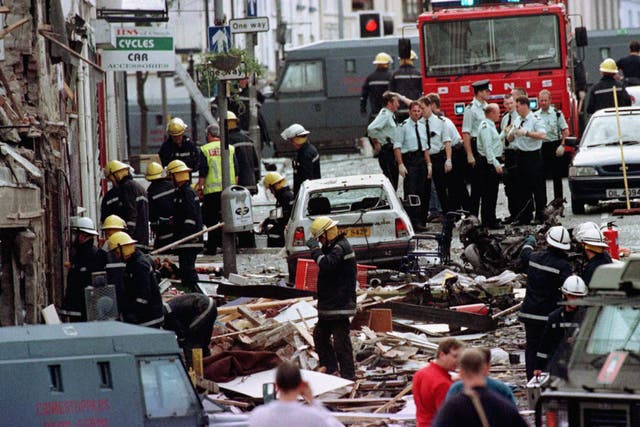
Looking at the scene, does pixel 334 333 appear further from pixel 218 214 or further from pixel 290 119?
pixel 290 119

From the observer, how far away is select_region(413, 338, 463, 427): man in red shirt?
436 inches

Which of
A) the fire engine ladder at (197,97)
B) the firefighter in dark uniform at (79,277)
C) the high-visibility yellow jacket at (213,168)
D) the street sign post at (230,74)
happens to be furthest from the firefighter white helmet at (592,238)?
the fire engine ladder at (197,97)

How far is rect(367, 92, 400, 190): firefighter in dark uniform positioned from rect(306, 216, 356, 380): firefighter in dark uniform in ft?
31.5

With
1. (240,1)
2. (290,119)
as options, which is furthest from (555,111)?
(240,1)

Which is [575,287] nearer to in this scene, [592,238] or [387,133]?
[592,238]

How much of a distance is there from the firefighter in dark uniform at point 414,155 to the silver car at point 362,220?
3518 mm

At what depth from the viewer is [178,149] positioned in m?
24.1

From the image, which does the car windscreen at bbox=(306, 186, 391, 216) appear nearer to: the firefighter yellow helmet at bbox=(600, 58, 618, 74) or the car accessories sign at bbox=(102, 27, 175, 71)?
the car accessories sign at bbox=(102, 27, 175, 71)

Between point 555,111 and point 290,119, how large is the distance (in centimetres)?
1623

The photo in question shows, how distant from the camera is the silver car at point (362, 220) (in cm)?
2102

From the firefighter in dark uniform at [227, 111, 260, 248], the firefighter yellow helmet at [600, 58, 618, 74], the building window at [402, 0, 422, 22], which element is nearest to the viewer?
the firefighter in dark uniform at [227, 111, 260, 248]

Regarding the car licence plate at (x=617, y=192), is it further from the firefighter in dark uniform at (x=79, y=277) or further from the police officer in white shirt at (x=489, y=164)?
the firefighter in dark uniform at (x=79, y=277)

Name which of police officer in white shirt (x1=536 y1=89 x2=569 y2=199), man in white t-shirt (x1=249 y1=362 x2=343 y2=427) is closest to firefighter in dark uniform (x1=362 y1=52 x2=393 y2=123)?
police officer in white shirt (x1=536 y1=89 x2=569 y2=199)

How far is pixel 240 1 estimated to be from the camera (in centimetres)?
5003
